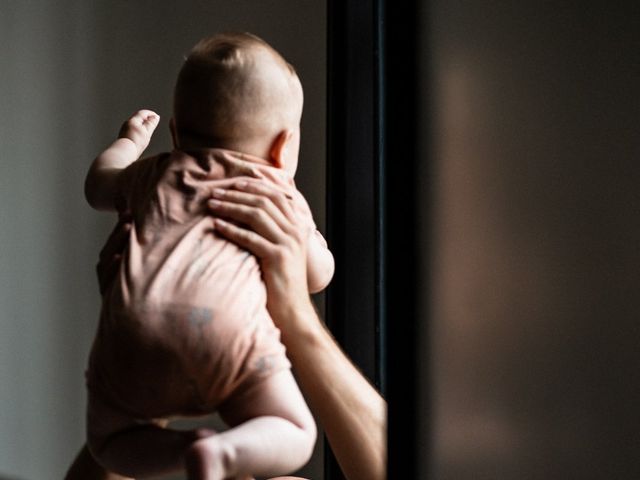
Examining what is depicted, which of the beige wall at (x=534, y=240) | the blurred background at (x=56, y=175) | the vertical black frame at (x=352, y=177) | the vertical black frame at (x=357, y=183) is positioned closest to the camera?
the beige wall at (x=534, y=240)

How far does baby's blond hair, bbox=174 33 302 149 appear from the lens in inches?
29.1

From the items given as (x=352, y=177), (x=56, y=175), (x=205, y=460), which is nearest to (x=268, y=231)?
(x=205, y=460)

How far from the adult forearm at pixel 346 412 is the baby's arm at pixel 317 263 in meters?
0.04

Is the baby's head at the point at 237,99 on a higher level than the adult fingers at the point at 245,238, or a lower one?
higher

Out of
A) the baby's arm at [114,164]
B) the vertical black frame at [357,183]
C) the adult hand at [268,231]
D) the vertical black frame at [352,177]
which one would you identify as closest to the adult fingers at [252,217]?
the adult hand at [268,231]

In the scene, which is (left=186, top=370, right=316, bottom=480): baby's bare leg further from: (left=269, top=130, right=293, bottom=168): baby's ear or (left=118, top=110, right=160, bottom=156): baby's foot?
(left=118, top=110, right=160, bottom=156): baby's foot

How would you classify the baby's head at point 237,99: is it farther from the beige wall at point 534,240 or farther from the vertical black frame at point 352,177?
the vertical black frame at point 352,177

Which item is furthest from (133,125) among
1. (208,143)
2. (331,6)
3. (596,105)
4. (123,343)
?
(331,6)

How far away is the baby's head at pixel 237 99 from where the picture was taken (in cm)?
74

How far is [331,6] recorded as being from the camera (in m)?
1.55

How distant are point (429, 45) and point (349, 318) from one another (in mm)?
744

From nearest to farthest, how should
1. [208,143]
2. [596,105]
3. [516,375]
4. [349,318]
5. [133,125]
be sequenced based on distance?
[596,105], [516,375], [208,143], [133,125], [349,318]

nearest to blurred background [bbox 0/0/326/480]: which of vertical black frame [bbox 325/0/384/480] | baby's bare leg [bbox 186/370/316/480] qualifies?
vertical black frame [bbox 325/0/384/480]

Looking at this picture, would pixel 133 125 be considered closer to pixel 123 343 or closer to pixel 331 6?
pixel 123 343
